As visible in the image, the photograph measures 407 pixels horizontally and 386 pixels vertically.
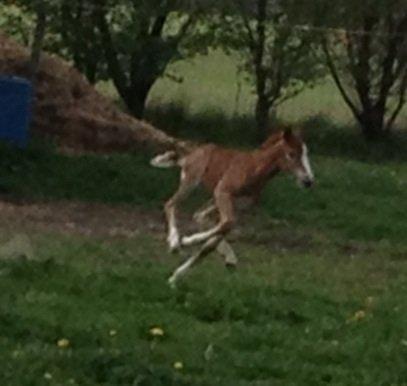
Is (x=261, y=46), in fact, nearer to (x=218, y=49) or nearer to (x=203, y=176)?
(x=218, y=49)

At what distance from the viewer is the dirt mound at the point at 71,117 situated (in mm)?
21875

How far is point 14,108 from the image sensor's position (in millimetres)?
19938

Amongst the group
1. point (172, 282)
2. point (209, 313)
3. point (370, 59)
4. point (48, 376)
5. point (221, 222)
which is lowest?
point (370, 59)

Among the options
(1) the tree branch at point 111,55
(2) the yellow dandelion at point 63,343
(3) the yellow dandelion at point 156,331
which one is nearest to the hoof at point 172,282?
(3) the yellow dandelion at point 156,331

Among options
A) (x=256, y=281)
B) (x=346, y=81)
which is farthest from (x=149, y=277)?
(x=346, y=81)

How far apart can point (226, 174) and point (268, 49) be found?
14432 mm

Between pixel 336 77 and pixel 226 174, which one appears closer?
pixel 226 174

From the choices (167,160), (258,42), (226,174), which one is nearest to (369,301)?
(226,174)

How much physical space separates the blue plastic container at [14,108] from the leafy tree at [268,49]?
6.32 m

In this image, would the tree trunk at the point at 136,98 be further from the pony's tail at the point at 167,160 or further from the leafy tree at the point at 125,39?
the pony's tail at the point at 167,160

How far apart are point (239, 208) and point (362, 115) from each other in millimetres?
15958

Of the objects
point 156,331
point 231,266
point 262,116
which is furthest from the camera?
point 262,116

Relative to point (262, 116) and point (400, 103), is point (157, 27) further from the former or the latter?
point (400, 103)

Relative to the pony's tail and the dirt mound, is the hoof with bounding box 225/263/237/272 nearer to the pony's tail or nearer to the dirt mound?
the pony's tail
